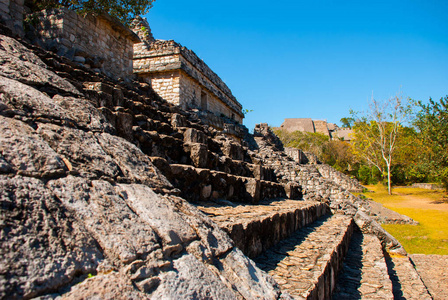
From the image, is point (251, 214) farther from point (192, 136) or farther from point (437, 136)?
point (437, 136)

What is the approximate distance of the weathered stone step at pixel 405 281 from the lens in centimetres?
425

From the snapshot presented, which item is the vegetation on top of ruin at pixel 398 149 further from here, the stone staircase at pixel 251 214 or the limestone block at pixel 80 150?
the limestone block at pixel 80 150

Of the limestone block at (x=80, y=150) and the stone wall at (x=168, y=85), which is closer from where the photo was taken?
the limestone block at (x=80, y=150)

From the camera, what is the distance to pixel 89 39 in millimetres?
7078

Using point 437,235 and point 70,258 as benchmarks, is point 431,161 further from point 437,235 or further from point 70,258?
point 70,258

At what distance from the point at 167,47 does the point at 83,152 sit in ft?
34.1

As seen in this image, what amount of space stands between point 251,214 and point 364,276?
Result: 1.97m

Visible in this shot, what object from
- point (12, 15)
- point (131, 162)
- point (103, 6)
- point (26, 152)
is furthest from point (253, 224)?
point (103, 6)

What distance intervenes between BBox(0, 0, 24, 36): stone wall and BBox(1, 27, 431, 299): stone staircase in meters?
1.39

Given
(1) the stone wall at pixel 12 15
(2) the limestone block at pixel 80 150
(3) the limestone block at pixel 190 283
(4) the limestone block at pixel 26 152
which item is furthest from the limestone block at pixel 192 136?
(1) the stone wall at pixel 12 15

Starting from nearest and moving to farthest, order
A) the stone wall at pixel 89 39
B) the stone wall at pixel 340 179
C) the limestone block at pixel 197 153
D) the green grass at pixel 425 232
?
the limestone block at pixel 197 153 → the stone wall at pixel 89 39 → the green grass at pixel 425 232 → the stone wall at pixel 340 179

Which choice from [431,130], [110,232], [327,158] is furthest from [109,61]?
[327,158]

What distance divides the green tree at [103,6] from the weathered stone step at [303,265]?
6762mm

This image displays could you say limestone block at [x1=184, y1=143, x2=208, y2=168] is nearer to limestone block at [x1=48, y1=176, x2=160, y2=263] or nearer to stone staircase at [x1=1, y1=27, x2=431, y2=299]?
stone staircase at [x1=1, y1=27, x2=431, y2=299]
